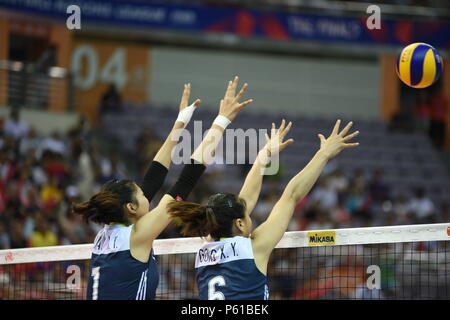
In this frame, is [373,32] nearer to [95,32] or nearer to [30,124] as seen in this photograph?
[95,32]

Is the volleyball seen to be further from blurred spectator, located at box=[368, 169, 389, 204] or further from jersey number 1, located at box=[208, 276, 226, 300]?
blurred spectator, located at box=[368, 169, 389, 204]

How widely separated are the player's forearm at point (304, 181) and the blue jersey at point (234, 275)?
50 cm

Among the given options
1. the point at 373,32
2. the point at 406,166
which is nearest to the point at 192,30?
the point at 373,32

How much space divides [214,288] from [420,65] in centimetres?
422

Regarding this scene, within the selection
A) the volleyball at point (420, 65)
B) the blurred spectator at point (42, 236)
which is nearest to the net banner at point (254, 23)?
the blurred spectator at point (42, 236)

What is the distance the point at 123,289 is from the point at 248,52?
2053cm

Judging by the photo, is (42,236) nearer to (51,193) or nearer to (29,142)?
(51,193)

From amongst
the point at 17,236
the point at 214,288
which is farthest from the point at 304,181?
the point at 17,236

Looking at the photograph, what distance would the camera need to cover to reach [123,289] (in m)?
5.75

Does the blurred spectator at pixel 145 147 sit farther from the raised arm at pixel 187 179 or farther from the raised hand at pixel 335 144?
the raised hand at pixel 335 144

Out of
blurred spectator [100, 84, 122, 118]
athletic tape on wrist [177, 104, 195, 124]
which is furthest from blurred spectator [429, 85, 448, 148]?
athletic tape on wrist [177, 104, 195, 124]

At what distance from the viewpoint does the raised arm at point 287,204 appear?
5602mm

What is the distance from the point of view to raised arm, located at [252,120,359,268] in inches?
221

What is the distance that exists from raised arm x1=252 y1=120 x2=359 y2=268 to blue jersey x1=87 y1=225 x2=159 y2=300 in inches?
33.8
